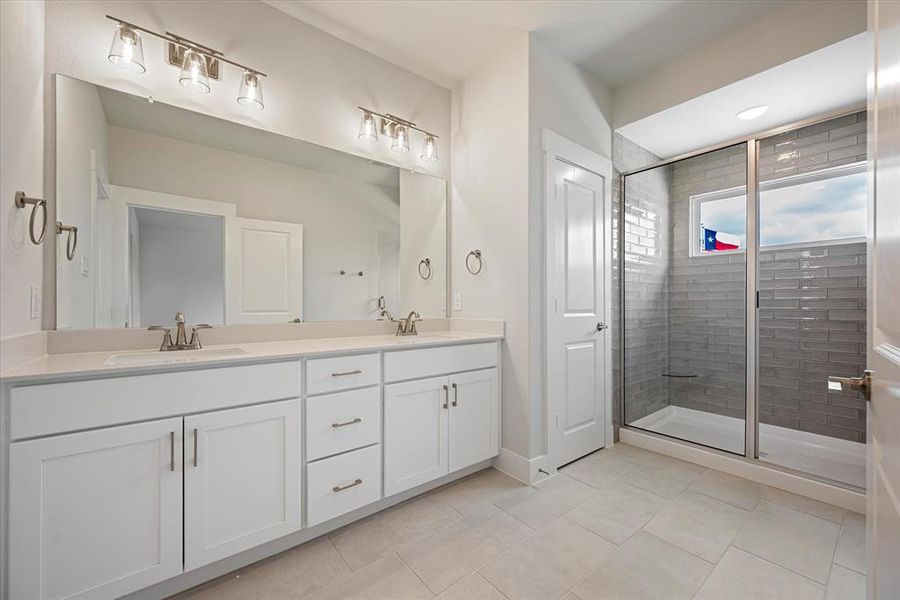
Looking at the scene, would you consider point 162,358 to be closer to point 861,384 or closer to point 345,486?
point 345,486

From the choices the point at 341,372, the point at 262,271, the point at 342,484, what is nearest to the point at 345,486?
the point at 342,484

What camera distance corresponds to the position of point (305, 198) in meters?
2.22

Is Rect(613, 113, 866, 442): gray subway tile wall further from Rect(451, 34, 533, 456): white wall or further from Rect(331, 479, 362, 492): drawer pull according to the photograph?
Rect(331, 479, 362, 492): drawer pull

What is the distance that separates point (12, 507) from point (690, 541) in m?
2.53

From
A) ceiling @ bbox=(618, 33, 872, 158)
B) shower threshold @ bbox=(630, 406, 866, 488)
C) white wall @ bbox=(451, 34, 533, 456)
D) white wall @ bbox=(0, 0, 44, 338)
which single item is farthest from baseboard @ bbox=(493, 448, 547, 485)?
ceiling @ bbox=(618, 33, 872, 158)

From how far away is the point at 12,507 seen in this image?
109cm

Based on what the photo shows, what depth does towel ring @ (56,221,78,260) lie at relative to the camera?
153 centimetres

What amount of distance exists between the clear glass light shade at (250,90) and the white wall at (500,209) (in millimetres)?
1367

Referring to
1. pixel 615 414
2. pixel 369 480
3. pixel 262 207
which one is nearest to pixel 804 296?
pixel 615 414

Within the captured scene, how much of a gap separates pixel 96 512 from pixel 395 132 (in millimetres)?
2409

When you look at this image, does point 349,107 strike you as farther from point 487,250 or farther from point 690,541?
point 690,541

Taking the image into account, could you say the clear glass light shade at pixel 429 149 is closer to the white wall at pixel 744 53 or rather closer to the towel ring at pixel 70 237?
the white wall at pixel 744 53

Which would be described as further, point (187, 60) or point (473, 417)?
point (473, 417)

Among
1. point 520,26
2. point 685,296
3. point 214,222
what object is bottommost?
point 685,296
